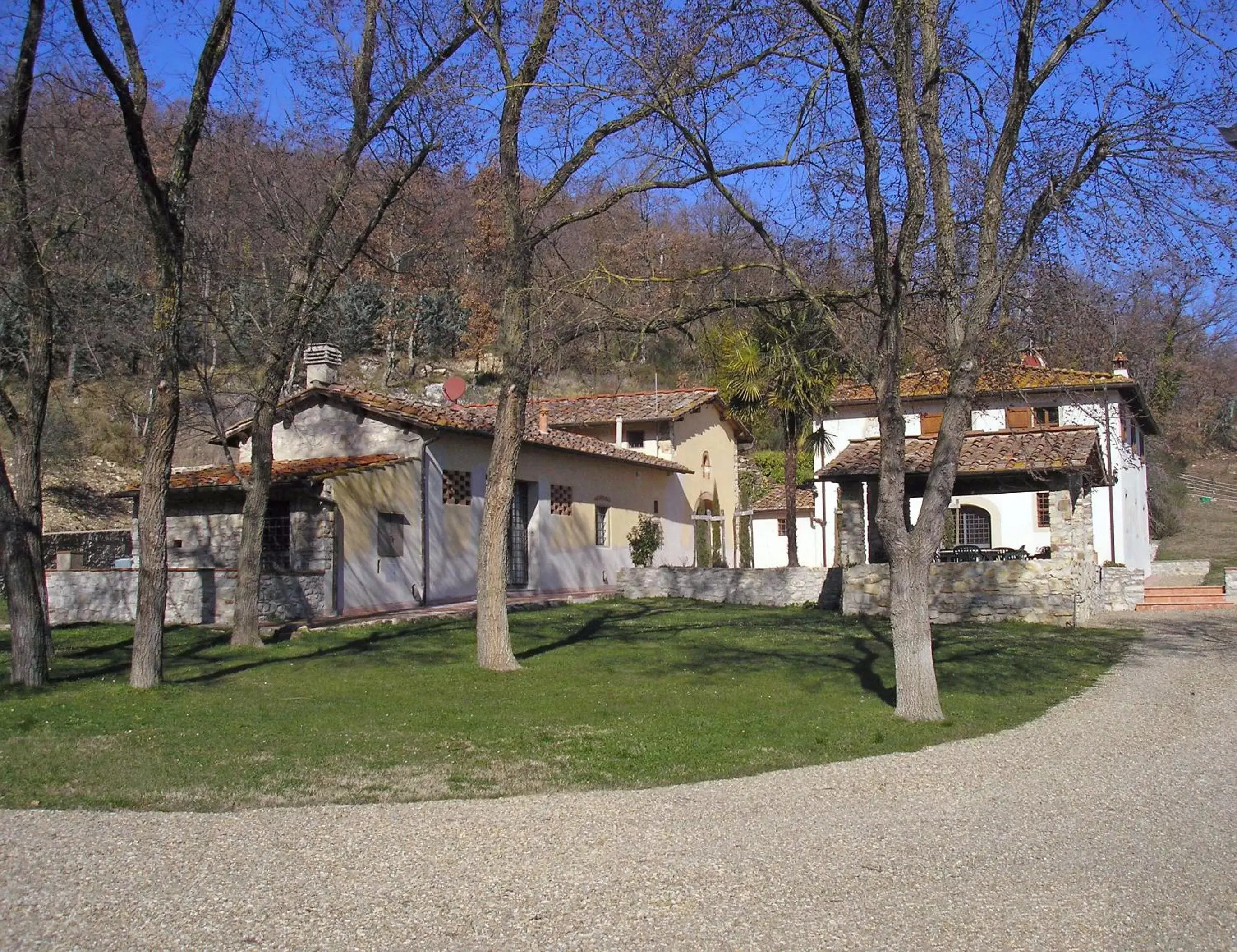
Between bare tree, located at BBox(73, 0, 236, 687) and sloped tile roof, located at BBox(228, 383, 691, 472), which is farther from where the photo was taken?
sloped tile roof, located at BBox(228, 383, 691, 472)

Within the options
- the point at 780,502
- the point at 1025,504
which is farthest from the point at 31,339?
Result: the point at 780,502

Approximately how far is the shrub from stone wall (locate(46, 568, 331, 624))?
41.6 feet

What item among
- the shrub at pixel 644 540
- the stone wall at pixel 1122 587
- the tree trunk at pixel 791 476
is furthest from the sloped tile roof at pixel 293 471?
the stone wall at pixel 1122 587

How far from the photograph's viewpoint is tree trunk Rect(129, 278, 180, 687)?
1223 cm

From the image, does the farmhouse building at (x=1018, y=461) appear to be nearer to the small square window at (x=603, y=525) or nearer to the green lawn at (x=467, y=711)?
the green lawn at (x=467, y=711)

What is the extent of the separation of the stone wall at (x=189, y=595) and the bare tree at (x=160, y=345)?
284 inches

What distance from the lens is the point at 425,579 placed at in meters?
23.0

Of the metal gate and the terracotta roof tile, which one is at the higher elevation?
the terracotta roof tile

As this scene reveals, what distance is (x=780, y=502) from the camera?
146ft

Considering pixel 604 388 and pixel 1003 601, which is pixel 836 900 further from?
pixel 604 388

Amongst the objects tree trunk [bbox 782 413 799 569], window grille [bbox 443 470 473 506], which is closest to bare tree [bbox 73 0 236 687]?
window grille [bbox 443 470 473 506]

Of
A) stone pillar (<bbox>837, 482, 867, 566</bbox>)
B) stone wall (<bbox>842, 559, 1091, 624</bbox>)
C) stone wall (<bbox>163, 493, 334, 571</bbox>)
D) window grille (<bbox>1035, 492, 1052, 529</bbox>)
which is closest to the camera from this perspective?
stone wall (<bbox>842, 559, 1091, 624</bbox>)

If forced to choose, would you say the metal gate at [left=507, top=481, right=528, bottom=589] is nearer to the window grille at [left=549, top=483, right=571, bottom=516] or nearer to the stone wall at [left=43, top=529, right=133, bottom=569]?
the window grille at [left=549, top=483, right=571, bottom=516]

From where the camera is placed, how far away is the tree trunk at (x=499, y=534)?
45.3 feet
